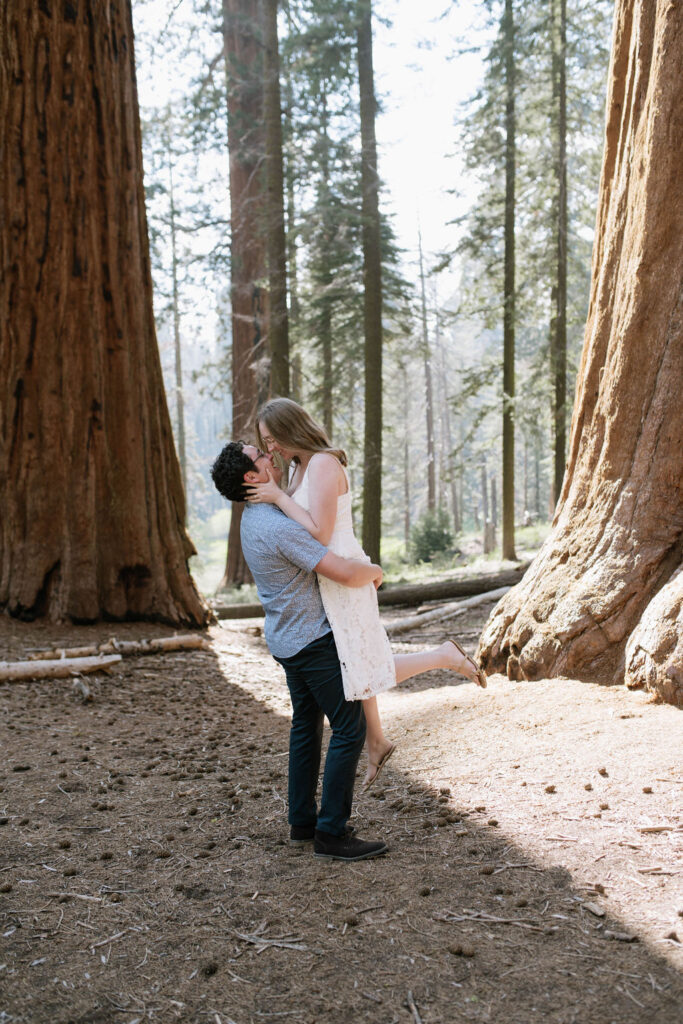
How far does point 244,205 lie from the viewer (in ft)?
54.7

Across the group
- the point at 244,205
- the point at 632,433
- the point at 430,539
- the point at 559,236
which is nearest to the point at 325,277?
the point at 244,205

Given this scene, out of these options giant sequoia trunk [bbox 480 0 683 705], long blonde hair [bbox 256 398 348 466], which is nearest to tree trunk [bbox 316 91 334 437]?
giant sequoia trunk [bbox 480 0 683 705]

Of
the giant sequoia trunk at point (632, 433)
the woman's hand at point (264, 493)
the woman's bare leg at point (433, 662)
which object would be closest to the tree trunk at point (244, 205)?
the giant sequoia trunk at point (632, 433)

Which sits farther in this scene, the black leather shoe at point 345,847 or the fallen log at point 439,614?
the fallen log at point 439,614

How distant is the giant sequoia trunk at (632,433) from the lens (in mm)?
4980

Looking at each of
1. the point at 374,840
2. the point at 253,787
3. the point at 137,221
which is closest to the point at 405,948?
the point at 374,840

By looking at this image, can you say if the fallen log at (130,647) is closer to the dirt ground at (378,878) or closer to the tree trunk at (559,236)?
the dirt ground at (378,878)

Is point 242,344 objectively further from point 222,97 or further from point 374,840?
point 374,840

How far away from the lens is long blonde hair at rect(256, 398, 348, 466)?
3.36 m

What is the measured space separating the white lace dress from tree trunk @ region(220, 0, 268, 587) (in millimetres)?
12466

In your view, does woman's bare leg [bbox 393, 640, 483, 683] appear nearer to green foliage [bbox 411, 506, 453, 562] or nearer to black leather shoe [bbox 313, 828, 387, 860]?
black leather shoe [bbox 313, 828, 387, 860]

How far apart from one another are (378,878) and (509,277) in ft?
55.7

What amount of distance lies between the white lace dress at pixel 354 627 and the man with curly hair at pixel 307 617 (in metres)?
0.05

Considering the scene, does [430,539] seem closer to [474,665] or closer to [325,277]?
[325,277]
